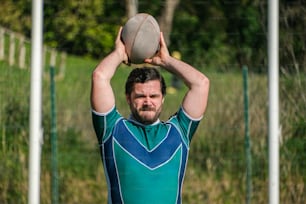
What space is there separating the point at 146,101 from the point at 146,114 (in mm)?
58

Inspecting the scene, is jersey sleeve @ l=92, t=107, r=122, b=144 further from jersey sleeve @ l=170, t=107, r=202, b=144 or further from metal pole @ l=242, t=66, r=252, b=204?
metal pole @ l=242, t=66, r=252, b=204

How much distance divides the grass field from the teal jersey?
3.01 meters

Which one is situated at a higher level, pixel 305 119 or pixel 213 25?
pixel 213 25

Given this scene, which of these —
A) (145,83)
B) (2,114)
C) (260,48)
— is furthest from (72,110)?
(145,83)

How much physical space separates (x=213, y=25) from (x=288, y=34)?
6687mm

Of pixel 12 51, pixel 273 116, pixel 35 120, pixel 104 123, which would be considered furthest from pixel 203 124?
pixel 104 123

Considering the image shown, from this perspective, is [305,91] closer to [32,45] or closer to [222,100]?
[222,100]

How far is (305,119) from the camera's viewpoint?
285 inches

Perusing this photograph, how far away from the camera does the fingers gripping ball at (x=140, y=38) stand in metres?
4.66

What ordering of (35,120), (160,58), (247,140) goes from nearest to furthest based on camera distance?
(160,58), (35,120), (247,140)

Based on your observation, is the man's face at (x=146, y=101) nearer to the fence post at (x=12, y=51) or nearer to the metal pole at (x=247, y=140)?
the fence post at (x=12, y=51)

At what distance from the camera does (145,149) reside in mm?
4410

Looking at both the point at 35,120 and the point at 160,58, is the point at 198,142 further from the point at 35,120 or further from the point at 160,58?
the point at 160,58

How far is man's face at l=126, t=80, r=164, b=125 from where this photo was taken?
437cm
